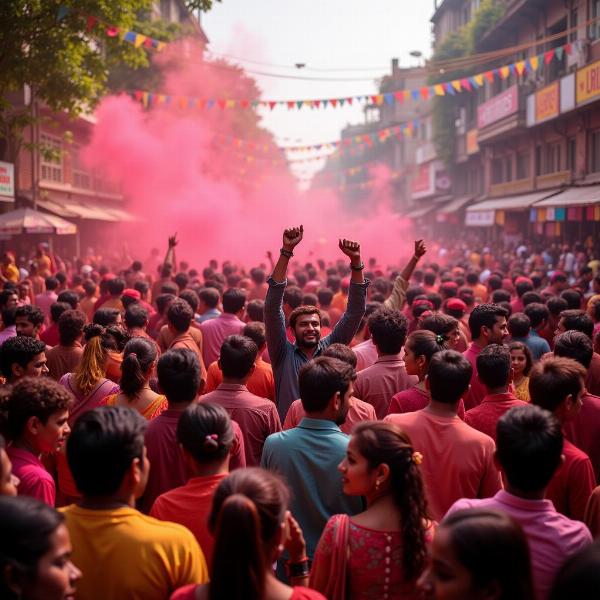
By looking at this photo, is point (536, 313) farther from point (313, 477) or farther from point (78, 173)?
point (78, 173)

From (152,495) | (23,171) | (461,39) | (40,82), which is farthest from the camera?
(461,39)

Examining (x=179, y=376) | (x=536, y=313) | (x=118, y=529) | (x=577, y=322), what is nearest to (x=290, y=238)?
(x=179, y=376)

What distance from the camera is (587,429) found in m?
4.27

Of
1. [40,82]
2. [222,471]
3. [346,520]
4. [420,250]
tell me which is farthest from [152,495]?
[40,82]

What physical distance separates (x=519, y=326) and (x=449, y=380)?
3.06 metres

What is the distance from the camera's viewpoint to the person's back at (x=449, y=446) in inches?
140

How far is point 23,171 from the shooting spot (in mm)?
21953

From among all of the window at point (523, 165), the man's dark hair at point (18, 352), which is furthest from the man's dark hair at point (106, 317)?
the window at point (523, 165)

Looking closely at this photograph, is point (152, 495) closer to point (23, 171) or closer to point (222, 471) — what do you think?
point (222, 471)

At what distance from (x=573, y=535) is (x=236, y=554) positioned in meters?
1.30

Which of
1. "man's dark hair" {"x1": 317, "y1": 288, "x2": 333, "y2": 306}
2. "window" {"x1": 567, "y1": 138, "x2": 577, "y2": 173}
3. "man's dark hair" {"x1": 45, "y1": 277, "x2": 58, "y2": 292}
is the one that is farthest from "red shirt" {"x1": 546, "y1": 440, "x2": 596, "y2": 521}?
"window" {"x1": 567, "y1": 138, "x2": 577, "y2": 173}

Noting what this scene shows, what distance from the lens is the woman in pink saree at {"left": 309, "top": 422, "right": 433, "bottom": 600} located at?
8.75 ft

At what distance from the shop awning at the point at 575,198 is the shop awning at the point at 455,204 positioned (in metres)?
13.7

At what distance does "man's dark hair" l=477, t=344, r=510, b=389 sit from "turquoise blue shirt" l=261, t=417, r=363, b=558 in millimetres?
1300
